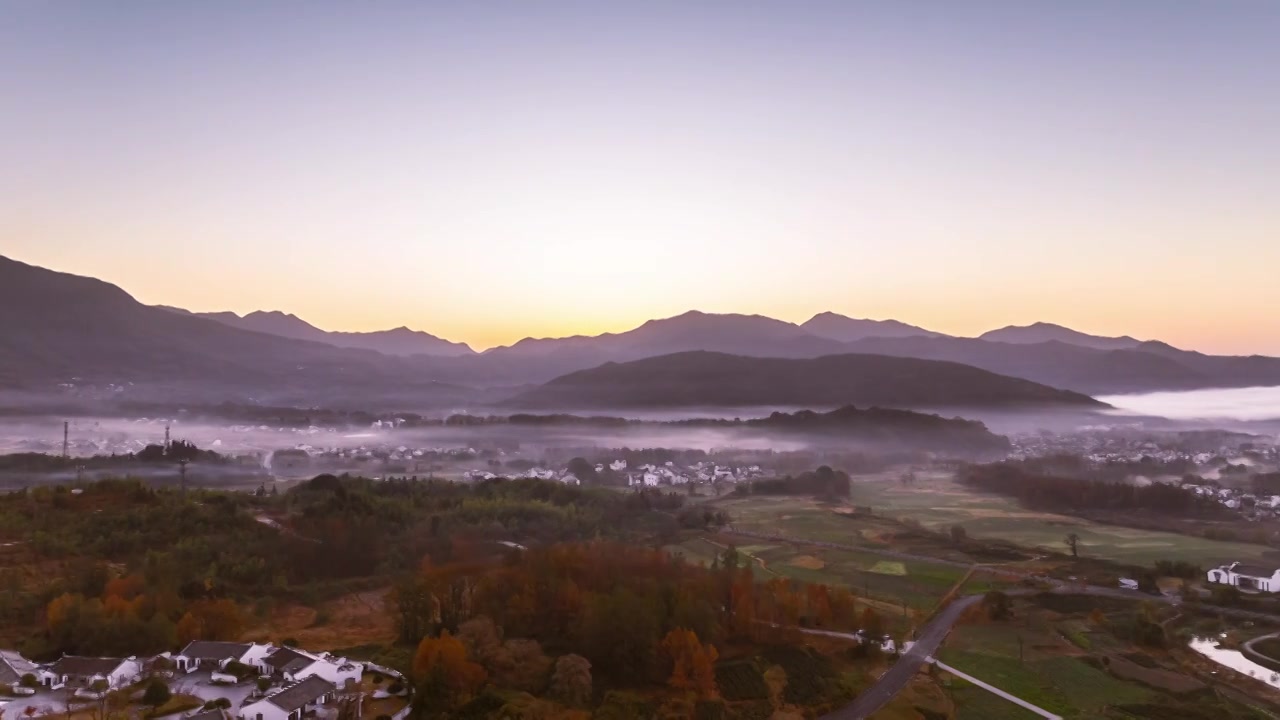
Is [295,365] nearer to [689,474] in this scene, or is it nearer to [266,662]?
[689,474]

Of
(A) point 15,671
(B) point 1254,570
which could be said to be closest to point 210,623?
(A) point 15,671

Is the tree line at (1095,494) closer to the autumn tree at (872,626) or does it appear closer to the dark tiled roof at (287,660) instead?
the autumn tree at (872,626)

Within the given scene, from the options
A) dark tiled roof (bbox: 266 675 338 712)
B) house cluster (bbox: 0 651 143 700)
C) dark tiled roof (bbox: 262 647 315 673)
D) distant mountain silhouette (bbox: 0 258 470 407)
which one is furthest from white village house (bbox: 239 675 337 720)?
distant mountain silhouette (bbox: 0 258 470 407)

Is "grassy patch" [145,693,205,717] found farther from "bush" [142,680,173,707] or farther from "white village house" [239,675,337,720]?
"white village house" [239,675,337,720]

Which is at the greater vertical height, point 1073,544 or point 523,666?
point 1073,544

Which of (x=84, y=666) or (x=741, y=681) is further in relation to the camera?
(x=741, y=681)

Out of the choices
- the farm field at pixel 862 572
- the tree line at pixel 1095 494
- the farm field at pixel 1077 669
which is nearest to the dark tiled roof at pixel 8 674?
the farm field at pixel 1077 669

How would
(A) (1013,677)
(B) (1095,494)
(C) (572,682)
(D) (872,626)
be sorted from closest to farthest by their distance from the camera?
(C) (572,682) → (A) (1013,677) → (D) (872,626) → (B) (1095,494)
